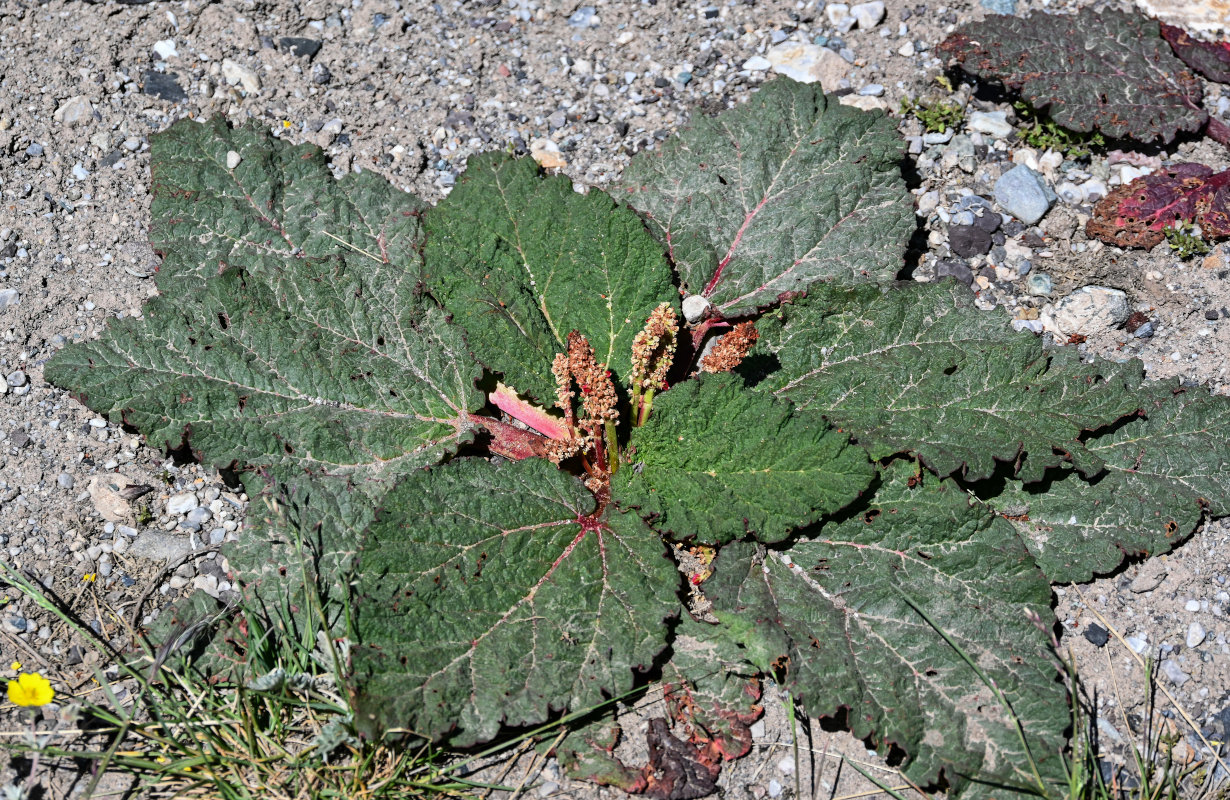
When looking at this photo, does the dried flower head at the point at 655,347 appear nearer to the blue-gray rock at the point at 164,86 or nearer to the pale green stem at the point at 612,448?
the pale green stem at the point at 612,448

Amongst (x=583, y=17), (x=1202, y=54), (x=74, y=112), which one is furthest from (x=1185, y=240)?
(x=74, y=112)

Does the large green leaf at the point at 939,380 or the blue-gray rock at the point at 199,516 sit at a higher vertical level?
the large green leaf at the point at 939,380

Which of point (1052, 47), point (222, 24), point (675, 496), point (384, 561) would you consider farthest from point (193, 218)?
point (1052, 47)

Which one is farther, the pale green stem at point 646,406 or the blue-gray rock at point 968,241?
the blue-gray rock at point 968,241

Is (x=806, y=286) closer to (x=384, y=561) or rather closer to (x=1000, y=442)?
(x=1000, y=442)

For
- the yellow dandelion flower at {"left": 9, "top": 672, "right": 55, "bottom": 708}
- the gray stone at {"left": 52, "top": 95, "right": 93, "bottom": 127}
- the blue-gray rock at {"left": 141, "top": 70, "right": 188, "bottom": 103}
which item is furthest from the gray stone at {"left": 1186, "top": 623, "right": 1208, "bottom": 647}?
the gray stone at {"left": 52, "top": 95, "right": 93, "bottom": 127}

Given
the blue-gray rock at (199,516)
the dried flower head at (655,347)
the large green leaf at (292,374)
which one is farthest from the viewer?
the blue-gray rock at (199,516)

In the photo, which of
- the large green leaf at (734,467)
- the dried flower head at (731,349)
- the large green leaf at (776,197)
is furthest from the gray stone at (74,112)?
the dried flower head at (731,349)
